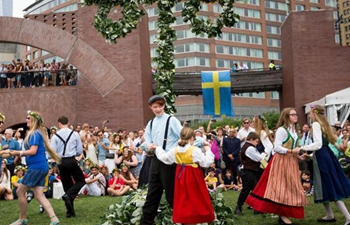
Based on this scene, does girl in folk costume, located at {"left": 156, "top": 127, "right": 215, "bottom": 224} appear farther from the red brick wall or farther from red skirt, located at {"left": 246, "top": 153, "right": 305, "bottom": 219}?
the red brick wall

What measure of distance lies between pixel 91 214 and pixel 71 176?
33.6 inches

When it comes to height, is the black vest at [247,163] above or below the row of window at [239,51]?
below

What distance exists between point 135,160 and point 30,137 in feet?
22.0

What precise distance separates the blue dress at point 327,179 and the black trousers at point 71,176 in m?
4.36

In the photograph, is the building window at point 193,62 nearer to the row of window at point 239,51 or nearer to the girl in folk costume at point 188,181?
the row of window at point 239,51

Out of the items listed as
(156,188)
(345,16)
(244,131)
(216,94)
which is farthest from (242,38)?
(156,188)

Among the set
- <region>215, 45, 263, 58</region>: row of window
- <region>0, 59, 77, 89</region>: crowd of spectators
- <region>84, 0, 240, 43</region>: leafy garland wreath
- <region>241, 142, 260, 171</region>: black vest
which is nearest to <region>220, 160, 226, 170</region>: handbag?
<region>241, 142, 260, 171</region>: black vest

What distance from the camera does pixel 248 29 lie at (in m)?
76.0

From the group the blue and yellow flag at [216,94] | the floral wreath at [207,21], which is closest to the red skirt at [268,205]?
the floral wreath at [207,21]

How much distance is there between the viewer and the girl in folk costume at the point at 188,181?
6141mm

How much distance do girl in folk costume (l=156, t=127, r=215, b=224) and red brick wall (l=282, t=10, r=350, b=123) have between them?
20543 millimetres

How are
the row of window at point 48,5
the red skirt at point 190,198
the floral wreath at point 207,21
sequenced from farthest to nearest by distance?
1. the row of window at point 48,5
2. the floral wreath at point 207,21
3. the red skirt at point 190,198

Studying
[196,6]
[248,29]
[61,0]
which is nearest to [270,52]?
[248,29]

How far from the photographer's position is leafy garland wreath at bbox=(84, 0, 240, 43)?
7844 mm
